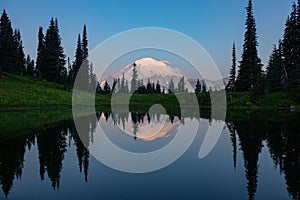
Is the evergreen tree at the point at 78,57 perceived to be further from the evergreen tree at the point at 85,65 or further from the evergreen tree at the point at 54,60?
the evergreen tree at the point at 54,60

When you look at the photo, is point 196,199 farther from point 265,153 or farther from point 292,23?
point 292,23

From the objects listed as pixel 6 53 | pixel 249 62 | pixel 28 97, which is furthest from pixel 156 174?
pixel 6 53

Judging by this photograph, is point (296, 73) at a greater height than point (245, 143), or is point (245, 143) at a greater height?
point (296, 73)

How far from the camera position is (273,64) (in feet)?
182

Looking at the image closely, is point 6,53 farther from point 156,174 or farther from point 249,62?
point 156,174

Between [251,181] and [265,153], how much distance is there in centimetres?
419

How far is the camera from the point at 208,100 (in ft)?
203

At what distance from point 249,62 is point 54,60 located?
55468 millimetres

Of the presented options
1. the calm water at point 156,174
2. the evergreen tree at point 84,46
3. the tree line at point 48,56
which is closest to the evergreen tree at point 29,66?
the tree line at point 48,56

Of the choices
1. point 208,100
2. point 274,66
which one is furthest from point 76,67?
point 274,66

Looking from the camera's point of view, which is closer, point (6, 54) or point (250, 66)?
point (250, 66)

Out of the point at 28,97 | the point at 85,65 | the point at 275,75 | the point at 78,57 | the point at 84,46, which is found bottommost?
the point at 28,97

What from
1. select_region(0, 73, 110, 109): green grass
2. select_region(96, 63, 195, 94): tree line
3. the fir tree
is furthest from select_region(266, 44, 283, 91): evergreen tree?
the fir tree

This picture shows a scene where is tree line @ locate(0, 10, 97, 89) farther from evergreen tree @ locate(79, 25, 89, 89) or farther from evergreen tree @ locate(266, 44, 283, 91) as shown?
evergreen tree @ locate(266, 44, 283, 91)
